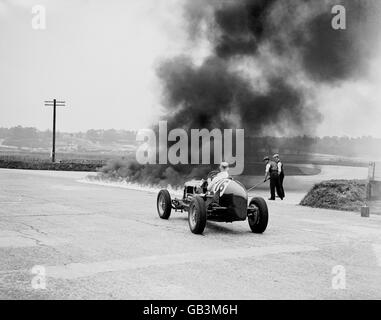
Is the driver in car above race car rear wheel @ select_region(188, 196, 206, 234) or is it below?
above

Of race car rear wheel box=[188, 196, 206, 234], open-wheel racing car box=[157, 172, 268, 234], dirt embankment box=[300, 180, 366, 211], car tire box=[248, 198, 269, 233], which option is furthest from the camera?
dirt embankment box=[300, 180, 366, 211]

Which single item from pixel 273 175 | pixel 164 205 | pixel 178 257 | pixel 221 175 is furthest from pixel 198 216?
pixel 273 175

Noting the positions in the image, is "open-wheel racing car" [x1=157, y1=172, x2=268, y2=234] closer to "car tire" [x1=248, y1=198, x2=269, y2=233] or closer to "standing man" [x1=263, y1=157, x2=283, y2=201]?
"car tire" [x1=248, y1=198, x2=269, y2=233]

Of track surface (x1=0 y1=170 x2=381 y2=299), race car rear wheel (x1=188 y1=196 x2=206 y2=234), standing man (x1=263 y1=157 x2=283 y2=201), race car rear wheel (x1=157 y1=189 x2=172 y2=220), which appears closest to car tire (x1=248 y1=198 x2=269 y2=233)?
track surface (x1=0 y1=170 x2=381 y2=299)

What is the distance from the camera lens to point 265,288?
612cm

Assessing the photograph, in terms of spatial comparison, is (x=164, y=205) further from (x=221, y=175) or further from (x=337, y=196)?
(x=337, y=196)

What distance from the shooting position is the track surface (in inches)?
237

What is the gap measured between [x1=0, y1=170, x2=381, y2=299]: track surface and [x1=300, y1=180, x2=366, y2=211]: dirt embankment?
300cm

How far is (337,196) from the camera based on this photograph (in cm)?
1716

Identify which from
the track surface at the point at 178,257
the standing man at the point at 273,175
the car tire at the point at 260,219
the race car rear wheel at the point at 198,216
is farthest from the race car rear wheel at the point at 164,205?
the standing man at the point at 273,175

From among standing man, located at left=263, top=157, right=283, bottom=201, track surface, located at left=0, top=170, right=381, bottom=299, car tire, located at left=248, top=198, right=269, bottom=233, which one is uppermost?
standing man, located at left=263, top=157, right=283, bottom=201

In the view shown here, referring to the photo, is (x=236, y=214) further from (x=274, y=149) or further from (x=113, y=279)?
(x=274, y=149)

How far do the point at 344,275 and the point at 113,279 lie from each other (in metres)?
3.04

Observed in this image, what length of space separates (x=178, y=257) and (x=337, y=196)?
10.6 metres
